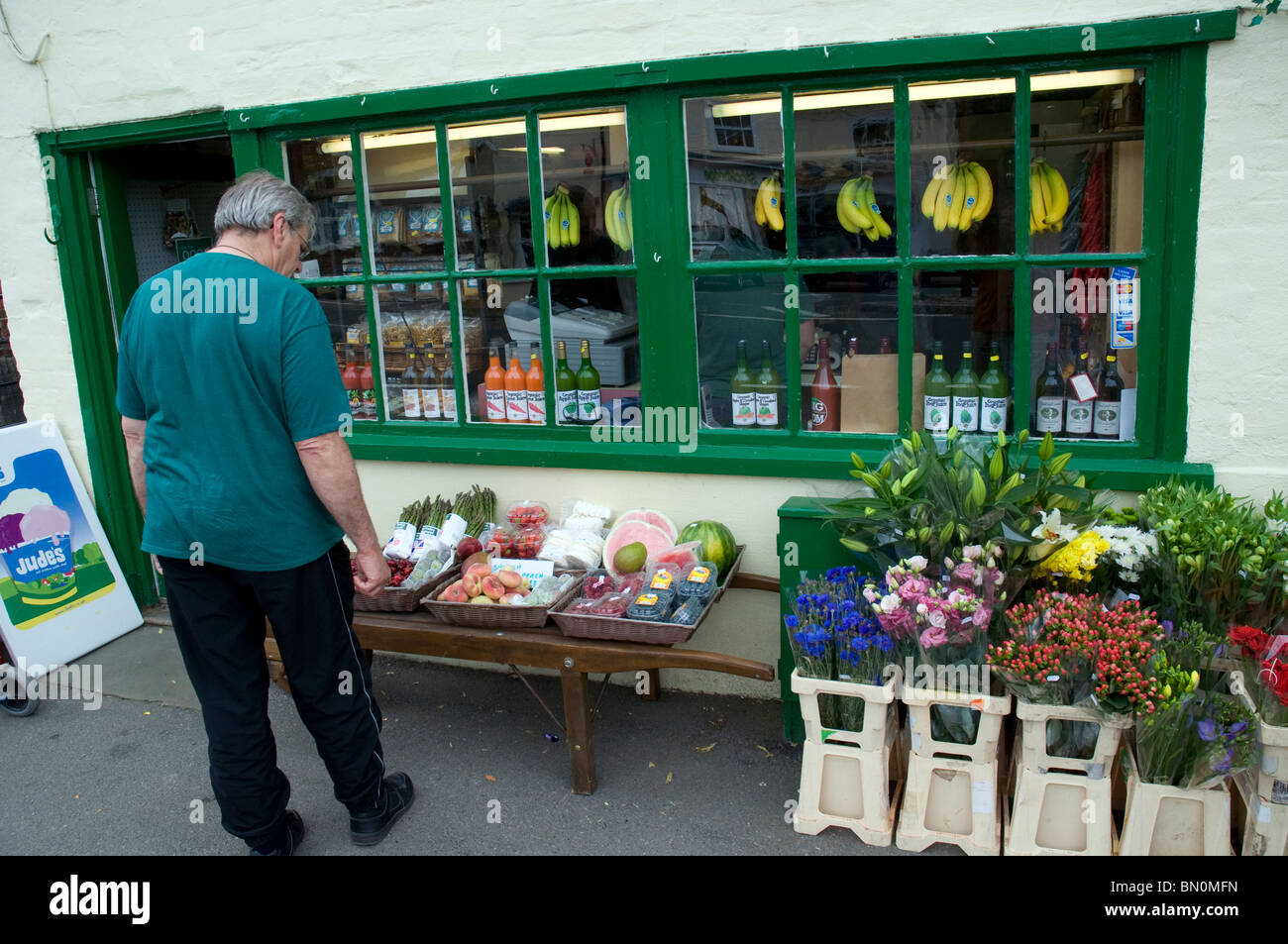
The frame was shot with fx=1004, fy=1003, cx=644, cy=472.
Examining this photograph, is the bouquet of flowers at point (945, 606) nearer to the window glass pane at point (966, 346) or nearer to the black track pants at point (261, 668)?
the window glass pane at point (966, 346)

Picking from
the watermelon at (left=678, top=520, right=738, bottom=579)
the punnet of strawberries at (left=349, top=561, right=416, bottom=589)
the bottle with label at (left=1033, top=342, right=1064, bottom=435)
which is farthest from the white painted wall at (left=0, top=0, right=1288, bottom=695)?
the punnet of strawberries at (left=349, top=561, right=416, bottom=589)

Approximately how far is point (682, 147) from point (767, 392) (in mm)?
1086

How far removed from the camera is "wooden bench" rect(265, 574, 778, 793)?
357cm

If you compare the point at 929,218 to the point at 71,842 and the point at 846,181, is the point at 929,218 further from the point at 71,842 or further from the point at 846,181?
the point at 71,842

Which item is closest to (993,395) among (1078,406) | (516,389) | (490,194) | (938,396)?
(938,396)

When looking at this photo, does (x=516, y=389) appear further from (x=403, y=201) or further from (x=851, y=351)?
(x=851, y=351)

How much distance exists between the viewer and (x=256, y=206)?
3182 millimetres

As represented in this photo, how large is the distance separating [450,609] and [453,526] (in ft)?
2.18

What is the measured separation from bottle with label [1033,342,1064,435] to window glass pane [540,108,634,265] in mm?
1791

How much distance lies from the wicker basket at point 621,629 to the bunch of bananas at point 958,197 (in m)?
1.80

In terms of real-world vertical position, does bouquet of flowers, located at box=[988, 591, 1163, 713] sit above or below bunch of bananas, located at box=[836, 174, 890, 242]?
below

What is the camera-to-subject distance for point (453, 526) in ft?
14.8

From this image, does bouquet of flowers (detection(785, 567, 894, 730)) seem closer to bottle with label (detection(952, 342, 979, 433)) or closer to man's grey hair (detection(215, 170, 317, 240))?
bottle with label (detection(952, 342, 979, 433))
